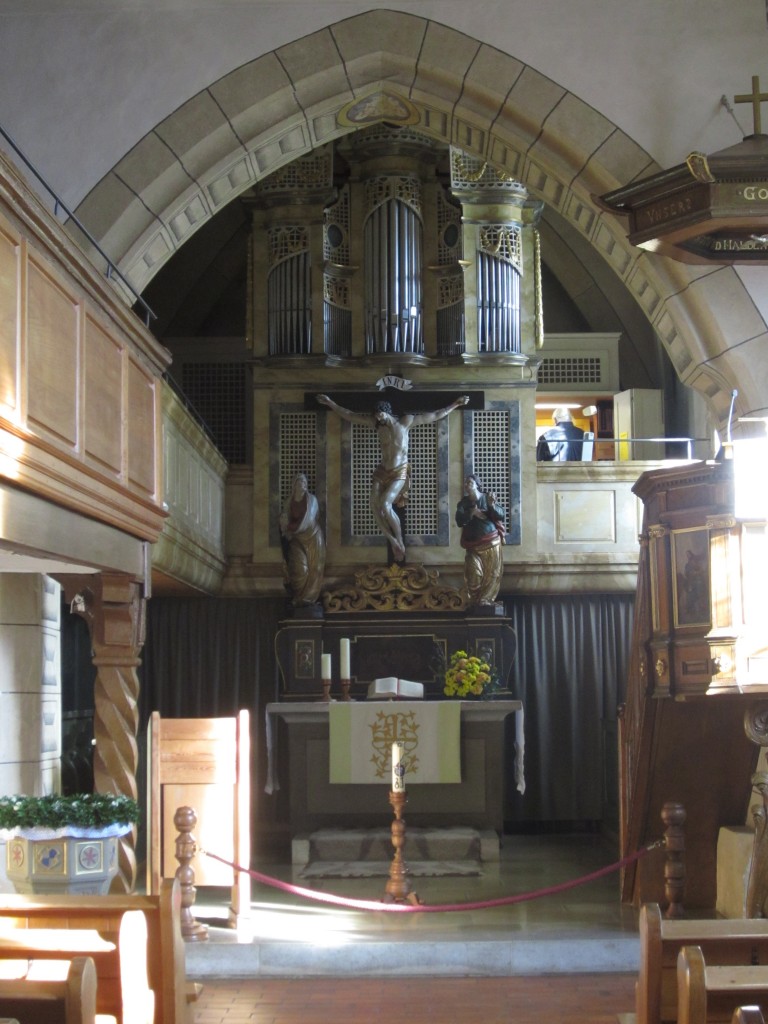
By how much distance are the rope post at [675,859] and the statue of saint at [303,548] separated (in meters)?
5.59

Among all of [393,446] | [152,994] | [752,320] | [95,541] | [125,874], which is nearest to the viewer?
[152,994]

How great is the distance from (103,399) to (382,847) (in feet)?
16.5

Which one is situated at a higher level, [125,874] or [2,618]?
[2,618]

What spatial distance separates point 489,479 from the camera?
13391 millimetres

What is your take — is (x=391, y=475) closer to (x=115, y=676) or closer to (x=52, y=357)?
(x=115, y=676)

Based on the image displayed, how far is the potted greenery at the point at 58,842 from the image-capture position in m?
6.41

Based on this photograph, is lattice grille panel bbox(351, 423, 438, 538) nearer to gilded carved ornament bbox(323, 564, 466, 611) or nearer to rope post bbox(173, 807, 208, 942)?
gilded carved ornament bbox(323, 564, 466, 611)

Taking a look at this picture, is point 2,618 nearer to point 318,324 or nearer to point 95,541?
point 95,541

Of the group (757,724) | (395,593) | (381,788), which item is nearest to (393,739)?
(381,788)

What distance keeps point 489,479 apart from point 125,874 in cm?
695

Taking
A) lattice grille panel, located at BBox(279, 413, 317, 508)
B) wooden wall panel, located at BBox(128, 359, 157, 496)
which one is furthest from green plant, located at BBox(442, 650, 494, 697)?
wooden wall panel, located at BBox(128, 359, 157, 496)

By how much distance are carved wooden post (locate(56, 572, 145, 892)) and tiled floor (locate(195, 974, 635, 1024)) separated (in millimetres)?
953

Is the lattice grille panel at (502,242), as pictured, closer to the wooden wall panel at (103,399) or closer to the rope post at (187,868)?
the wooden wall panel at (103,399)

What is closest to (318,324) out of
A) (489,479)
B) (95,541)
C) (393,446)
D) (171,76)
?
(393,446)
